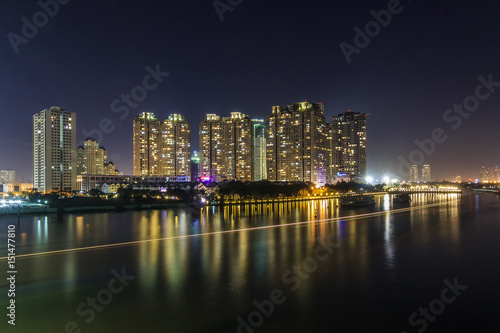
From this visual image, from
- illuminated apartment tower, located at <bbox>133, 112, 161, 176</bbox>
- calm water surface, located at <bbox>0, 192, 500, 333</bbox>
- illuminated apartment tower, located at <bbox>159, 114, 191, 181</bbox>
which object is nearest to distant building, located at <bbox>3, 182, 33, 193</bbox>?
illuminated apartment tower, located at <bbox>133, 112, 161, 176</bbox>

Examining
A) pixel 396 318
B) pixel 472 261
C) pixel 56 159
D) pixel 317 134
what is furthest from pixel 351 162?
pixel 396 318

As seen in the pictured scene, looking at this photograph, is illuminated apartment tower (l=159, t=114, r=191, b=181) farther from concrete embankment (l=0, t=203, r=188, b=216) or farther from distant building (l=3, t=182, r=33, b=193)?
concrete embankment (l=0, t=203, r=188, b=216)

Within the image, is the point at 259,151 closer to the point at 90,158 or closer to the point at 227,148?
the point at 227,148

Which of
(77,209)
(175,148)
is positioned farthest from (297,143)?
(77,209)

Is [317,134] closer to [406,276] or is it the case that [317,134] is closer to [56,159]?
[56,159]

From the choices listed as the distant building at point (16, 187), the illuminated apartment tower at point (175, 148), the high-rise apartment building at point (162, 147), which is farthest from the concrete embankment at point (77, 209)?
the distant building at point (16, 187)
